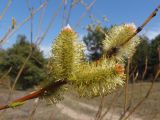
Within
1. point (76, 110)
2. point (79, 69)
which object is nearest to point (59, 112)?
point (79, 69)

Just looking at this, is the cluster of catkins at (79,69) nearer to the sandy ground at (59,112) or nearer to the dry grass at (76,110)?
the sandy ground at (59,112)

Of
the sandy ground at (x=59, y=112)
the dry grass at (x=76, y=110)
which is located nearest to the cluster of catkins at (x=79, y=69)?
the sandy ground at (x=59, y=112)

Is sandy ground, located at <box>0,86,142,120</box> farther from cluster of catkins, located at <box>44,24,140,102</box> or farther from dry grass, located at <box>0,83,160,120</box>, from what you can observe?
cluster of catkins, located at <box>44,24,140,102</box>

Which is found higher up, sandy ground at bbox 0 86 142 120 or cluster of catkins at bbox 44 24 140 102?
sandy ground at bbox 0 86 142 120

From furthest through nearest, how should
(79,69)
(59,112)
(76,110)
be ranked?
(76,110), (59,112), (79,69)

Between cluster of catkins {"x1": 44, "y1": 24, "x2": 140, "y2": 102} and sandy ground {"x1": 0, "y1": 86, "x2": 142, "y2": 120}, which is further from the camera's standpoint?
→ sandy ground {"x1": 0, "y1": 86, "x2": 142, "y2": 120}

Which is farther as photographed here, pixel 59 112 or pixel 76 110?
pixel 76 110

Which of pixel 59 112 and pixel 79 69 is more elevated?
pixel 59 112

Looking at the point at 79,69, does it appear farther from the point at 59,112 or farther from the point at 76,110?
the point at 76,110

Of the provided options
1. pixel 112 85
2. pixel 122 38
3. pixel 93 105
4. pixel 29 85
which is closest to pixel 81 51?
pixel 112 85

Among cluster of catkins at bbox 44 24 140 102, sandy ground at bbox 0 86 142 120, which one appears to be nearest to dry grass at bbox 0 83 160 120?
sandy ground at bbox 0 86 142 120

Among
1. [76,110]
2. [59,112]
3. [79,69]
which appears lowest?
[79,69]
